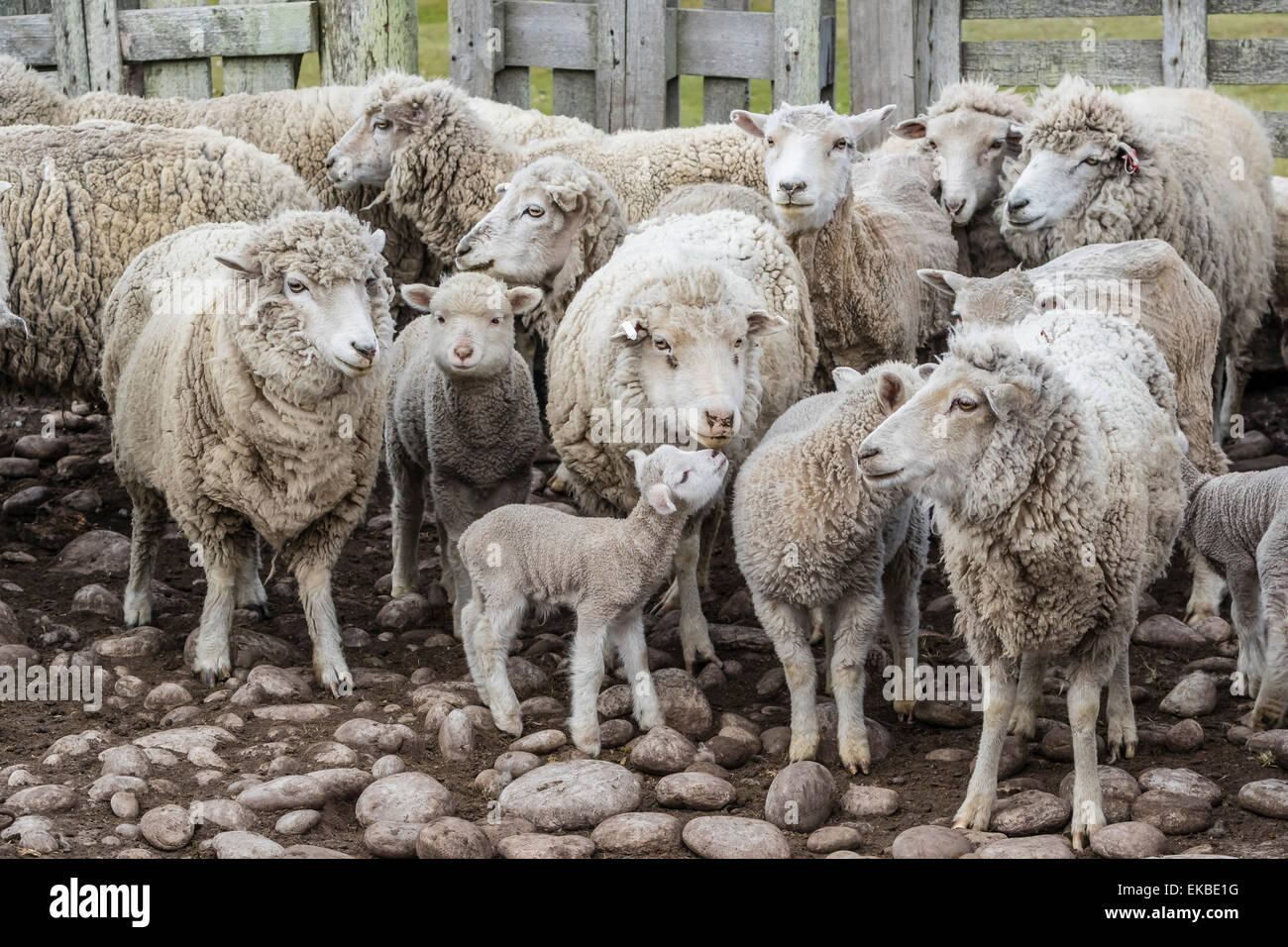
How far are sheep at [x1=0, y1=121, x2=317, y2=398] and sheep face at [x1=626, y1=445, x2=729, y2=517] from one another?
3167 millimetres

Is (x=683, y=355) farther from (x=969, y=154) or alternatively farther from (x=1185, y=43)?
(x=1185, y=43)

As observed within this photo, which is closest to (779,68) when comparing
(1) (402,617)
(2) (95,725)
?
(1) (402,617)

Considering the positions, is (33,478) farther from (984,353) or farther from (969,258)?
(984,353)

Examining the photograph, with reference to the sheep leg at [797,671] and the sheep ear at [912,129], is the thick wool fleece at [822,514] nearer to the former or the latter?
the sheep leg at [797,671]

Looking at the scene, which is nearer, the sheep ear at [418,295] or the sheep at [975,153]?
the sheep ear at [418,295]

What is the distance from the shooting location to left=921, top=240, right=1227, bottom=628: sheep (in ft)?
20.1

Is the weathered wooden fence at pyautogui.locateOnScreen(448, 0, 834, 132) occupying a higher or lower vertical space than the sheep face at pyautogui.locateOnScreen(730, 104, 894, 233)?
higher

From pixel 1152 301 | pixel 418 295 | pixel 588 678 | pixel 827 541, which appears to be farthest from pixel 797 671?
pixel 1152 301

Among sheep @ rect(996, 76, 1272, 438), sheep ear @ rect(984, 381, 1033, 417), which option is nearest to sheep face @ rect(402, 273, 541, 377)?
sheep ear @ rect(984, 381, 1033, 417)

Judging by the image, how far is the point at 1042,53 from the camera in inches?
367

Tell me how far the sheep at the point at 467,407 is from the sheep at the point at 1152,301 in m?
1.77

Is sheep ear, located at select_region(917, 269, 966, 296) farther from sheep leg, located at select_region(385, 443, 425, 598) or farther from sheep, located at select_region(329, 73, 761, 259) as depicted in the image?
sheep leg, located at select_region(385, 443, 425, 598)

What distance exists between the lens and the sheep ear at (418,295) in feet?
20.5

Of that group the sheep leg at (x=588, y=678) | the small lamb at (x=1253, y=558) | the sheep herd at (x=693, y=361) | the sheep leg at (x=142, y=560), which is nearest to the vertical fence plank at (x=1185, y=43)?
the sheep herd at (x=693, y=361)
